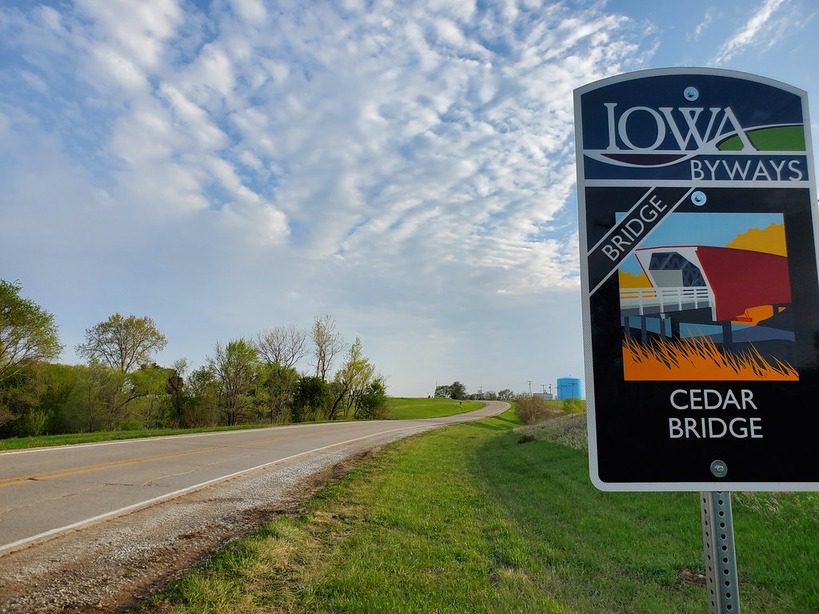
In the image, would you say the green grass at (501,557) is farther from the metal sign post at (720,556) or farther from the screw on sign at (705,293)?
the screw on sign at (705,293)

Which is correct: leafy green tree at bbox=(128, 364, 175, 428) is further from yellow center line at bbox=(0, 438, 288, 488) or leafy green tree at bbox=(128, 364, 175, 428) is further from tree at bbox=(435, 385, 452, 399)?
tree at bbox=(435, 385, 452, 399)

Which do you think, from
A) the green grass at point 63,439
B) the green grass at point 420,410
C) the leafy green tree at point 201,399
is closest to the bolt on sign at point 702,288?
the green grass at point 63,439

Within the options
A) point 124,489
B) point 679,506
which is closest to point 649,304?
point 679,506

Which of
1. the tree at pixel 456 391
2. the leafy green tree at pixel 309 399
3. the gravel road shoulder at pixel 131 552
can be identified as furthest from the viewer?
the tree at pixel 456 391

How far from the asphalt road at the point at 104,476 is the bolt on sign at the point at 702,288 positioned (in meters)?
6.39

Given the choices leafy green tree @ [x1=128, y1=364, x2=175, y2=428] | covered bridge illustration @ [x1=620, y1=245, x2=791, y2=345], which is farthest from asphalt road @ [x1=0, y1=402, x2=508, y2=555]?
leafy green tree @ [x1=128, y1=364, x2=175, y2=428]

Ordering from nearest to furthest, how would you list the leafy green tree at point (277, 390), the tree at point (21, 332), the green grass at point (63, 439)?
the green grass at point (63, 439)
the tree at point (21, 332)
the leafy green tree at point (277, 390)

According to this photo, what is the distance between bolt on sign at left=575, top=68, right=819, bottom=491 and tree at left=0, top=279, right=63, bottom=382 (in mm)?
28102

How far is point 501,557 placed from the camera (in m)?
5.21

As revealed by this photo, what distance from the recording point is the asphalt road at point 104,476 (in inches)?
260

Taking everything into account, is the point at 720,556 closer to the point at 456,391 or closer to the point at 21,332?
the point at 21,332

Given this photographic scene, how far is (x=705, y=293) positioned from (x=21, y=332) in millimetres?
28757

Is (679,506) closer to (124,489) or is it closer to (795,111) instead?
(795,111)

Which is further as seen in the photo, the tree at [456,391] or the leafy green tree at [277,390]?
the tree at [456,391]
